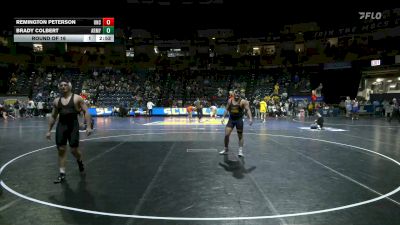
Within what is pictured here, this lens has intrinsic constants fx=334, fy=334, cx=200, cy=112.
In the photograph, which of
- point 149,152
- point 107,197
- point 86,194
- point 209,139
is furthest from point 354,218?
point 209,139

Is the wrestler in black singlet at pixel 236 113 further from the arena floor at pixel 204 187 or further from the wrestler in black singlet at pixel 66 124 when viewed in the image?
the wrestler in black singlet at pixel 66 124

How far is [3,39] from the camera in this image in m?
40.6

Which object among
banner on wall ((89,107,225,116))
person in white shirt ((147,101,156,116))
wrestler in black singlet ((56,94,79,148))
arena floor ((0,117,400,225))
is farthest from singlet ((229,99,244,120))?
banner on wall ((89,107,225,116))

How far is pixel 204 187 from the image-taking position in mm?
6367

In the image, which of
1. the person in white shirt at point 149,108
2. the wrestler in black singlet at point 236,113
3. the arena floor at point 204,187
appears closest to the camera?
→ the arena floor at point 204,187

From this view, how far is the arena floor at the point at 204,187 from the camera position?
15.7 ft

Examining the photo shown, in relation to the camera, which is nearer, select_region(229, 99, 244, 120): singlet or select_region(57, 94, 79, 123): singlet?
select_region(57, 94, 79, 123): singlet
